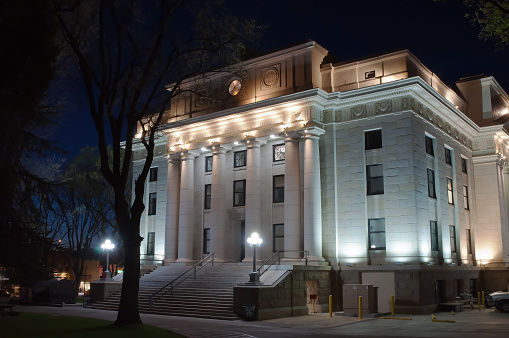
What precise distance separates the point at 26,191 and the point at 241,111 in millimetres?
20871

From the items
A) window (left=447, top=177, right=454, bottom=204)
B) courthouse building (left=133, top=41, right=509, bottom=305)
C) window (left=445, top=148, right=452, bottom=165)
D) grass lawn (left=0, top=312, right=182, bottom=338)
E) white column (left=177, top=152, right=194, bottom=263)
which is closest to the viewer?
grass lawn (left=0, top=312, right=182, bottom=338)

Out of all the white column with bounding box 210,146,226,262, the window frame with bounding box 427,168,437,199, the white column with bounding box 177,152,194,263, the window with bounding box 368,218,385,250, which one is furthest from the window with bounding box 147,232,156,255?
the window frame with bounding box 427,168,437,199

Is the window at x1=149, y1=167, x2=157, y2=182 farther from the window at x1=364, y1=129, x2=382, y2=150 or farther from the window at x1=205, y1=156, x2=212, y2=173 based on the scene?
the window at x1=364, y1=129, x2=382, y2=150

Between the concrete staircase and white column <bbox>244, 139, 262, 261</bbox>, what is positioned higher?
white column <bbox>244, 139, 262, 261</bbox>

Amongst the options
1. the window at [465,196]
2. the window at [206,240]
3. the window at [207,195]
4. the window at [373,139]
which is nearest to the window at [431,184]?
the window at [373,139]

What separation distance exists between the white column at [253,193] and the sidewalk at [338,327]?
27.1 feet

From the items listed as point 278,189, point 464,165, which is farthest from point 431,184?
point 278,189

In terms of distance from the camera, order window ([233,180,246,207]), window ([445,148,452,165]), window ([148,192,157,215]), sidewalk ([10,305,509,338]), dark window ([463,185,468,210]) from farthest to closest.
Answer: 1. window ([148,192,157,215])
2. dark window ([463,185,468,210])
3. window ([445,148,452,165])
4. window ([233,180,246,207])
5. sidewalk ([10,305,509,338])

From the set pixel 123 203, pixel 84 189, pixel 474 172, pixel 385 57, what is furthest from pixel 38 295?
pixel 474 172

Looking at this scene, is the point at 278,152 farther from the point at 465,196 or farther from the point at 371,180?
the point at 465,196

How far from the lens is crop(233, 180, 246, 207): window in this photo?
37344 mm

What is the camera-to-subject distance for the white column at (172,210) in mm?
39094

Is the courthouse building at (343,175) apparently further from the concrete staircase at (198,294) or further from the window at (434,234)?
the concrete staircase at (198,294)

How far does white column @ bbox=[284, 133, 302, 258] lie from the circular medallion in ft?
20.6
